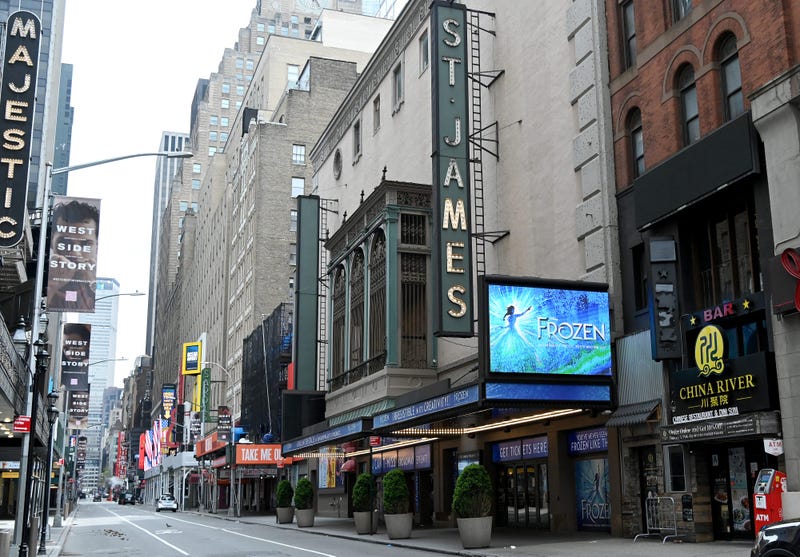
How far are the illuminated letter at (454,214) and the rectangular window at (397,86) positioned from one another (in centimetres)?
1325

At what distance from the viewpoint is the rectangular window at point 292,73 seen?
95.6 m

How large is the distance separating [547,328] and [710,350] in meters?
4.93

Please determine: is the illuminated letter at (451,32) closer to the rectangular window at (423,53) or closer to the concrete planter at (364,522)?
the rectangular window at (423,53)

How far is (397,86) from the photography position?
41.8 m

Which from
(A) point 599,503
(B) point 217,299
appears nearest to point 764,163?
(A) point 599,503

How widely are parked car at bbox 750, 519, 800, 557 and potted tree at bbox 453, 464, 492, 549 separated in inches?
469

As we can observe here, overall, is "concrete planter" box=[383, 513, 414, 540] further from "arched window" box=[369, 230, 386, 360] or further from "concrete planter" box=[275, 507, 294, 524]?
"concrete planter" box=[275, 507, 294, 524]

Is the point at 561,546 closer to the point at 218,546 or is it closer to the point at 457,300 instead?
the point at 457,300

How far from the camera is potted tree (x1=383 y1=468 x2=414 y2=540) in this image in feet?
93.5

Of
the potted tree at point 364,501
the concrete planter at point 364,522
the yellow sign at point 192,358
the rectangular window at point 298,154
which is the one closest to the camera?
the concrete planter at point 364,522

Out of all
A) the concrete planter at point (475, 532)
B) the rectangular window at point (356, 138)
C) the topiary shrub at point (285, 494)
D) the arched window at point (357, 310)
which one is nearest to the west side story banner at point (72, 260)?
the concrete planter at point (475, 532)

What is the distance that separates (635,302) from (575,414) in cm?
399

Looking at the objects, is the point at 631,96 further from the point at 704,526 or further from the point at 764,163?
the point at 704,526

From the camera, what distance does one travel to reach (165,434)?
124062mm
